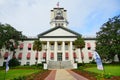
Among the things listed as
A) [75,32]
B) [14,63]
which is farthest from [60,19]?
[14,63]

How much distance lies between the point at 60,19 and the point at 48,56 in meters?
20.8

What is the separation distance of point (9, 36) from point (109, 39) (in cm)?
2793

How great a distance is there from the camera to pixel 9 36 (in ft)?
190

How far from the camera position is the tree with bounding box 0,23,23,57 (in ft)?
186

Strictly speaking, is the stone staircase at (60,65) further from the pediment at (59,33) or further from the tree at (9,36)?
the tree at (9,36)

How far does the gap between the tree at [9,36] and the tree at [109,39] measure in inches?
927

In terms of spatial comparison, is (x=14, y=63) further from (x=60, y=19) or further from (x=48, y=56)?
(x=60, y=19)

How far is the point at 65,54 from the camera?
63531mm

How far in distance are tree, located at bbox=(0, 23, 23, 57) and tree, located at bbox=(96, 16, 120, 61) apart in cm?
2354

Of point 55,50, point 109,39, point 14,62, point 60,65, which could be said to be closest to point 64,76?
point 60,65

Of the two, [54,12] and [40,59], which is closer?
[40,59]

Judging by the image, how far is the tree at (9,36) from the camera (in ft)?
186

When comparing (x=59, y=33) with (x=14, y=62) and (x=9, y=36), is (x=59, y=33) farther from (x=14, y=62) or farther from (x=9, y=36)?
(x=14, y=62)

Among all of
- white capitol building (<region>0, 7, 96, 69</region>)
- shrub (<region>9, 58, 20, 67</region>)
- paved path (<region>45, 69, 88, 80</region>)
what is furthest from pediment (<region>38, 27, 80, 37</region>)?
paved path (<region>45, 69, 88, 80</region>)
